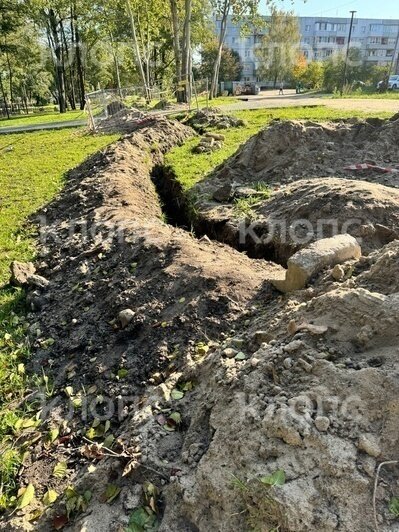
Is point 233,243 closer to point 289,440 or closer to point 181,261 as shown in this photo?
A: point 181,261

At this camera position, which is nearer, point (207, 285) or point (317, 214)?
point (207, 285)

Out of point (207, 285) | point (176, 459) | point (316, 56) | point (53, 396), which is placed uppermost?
point (316, 56)

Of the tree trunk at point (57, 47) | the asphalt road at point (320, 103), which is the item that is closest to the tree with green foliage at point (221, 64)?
the tree trunk at point (57, 47)

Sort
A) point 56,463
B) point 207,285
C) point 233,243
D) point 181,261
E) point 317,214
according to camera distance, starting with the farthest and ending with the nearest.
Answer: point 233,243 < point 317,214 < point 181,261 < point 207,285 < point 56,463

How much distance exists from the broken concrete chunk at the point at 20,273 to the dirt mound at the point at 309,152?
450 centimetres

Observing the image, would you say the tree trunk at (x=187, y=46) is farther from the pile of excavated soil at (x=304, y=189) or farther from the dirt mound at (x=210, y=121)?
the pile of excavated soil at (x=304, y=189)

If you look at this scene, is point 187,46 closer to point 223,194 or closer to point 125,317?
point 223,194

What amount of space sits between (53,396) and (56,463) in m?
0.79

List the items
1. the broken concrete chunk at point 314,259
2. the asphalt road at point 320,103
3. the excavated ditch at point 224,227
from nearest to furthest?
the broken concrete chunk at point 314,259
the excavated ditch at point 224,227
the asphalt road at point 320,103

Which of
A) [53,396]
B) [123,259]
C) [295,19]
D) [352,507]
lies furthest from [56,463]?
[295,19]

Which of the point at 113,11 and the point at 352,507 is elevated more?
the point at 113,11

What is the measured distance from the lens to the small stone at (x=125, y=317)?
4195 millimetres

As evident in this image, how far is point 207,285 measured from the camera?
13.9 ft

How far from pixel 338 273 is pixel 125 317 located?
6.84 ft
